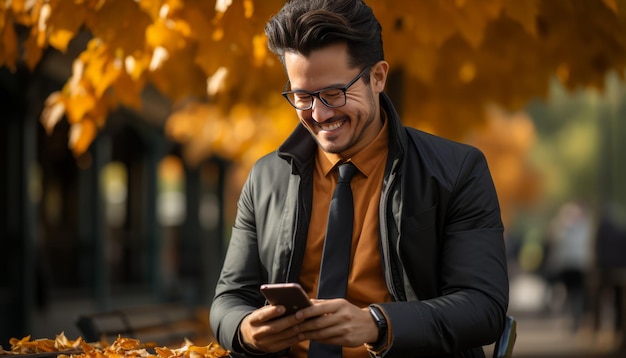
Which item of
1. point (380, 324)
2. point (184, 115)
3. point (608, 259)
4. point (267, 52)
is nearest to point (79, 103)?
point (267, 52)

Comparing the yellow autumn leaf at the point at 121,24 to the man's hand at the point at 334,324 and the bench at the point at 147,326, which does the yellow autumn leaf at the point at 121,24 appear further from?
the man's hand at the point at 334,324

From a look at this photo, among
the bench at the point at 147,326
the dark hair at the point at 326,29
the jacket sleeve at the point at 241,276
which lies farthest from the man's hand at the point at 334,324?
the bench at the point at 147,326

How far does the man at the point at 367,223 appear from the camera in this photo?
3275 millimetres

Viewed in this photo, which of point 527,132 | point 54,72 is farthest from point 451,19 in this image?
point 527,132

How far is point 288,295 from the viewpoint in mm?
3021

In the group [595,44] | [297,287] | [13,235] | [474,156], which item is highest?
[595,44]

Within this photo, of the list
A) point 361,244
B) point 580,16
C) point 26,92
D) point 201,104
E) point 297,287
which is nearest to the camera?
point 297,287

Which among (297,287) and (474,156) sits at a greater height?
(474,156)

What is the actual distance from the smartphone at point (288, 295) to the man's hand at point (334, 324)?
24 mm

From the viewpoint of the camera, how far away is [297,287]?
9.73ft

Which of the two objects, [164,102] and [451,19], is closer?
[451,19]

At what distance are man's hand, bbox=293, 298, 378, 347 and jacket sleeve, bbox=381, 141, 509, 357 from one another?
0.19 metres

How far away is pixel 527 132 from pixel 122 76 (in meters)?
37.8

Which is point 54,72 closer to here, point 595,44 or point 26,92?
point 26,92
